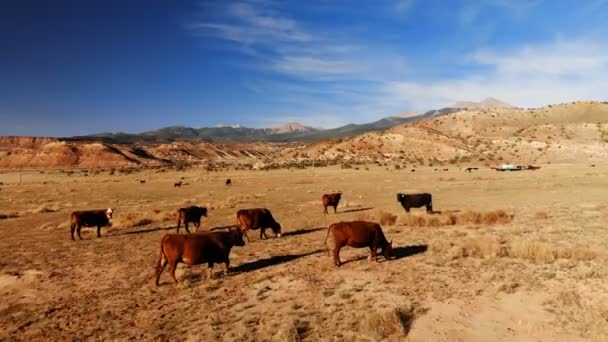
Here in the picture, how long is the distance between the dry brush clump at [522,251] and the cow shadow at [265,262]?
4.60 metres

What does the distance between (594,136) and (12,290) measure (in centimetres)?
11198

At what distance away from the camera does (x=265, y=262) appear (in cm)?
1388

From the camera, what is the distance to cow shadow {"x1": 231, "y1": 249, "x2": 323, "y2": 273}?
13047 mm

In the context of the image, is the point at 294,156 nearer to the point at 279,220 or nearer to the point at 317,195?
the point at 317,195

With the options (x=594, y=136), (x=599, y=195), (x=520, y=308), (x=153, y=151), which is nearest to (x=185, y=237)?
(x=520, y=308)

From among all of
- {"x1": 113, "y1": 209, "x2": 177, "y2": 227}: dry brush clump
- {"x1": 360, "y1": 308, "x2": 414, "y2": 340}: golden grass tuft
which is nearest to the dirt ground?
{"x1": 360, "y1": 308, "x2": 414, "y2": 340}: golden grass tuft

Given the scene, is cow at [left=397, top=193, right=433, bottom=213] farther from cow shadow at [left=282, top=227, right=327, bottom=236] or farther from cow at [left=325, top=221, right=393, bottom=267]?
cow at [left=325, top=221, right=393, bottom=267]

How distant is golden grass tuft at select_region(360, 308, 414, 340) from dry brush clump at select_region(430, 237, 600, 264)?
4.91 m

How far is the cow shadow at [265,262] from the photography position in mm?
13047

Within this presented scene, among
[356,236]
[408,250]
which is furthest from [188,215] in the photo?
[408,250]

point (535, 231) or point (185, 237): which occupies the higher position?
point (185, 237)

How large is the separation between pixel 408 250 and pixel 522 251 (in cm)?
338

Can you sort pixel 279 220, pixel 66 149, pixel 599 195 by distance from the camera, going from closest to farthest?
pixel 279 220, pixel 599 195, pixel 66 149

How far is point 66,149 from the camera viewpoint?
15112 centimetres
